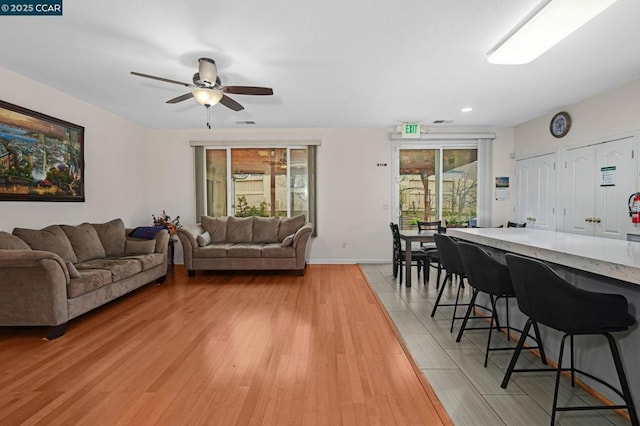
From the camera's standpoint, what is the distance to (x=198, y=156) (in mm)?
6180

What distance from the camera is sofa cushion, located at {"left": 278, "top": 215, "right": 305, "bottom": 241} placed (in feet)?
18.8

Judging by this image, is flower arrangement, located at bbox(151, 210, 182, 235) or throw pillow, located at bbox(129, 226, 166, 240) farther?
flower arrangement, located at bbox(151, 210, 182, 235)

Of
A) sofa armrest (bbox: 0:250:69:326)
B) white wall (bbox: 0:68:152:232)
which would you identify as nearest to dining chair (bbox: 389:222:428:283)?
sofa armrest (bbox: 0:250:69:326)

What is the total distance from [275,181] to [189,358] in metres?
4.22

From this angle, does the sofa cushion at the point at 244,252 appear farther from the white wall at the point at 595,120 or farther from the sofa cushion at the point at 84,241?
the white wall at the point at 595,120

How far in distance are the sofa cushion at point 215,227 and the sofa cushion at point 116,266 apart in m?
1.72

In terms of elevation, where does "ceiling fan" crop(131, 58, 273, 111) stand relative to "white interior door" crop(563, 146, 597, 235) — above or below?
above

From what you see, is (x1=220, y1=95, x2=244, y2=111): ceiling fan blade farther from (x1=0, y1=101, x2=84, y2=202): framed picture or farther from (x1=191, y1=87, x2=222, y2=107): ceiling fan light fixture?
(x1=0, y1=101, x2=84, y2=202): framed picture

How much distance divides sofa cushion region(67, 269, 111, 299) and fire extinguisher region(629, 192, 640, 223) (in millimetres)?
6071

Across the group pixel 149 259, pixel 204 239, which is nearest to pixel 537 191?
pixel 204 239

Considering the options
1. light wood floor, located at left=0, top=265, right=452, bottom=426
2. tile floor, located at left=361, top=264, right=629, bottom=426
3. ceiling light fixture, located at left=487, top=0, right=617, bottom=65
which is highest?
ceiling light fixture, located at left=487, top=0, right=617, bottom=65

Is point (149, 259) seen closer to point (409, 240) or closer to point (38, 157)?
point (38, 157)

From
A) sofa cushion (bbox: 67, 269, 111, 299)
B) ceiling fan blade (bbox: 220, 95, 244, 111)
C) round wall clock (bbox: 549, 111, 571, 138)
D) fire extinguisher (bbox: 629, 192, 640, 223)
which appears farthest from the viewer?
round wall clock (bbox: 549, 111, 571, 138)

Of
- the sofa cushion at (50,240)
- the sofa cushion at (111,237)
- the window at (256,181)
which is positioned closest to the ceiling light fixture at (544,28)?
the window at (256,181)
